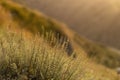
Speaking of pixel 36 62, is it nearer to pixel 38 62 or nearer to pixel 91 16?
pixel 38 62

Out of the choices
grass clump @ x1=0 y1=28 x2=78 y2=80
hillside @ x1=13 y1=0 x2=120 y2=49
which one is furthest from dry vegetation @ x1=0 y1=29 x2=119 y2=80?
hillside @ x1=13 y1=0 x2=120 y2=49

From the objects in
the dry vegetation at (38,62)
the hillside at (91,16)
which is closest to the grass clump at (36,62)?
the dry vegetation at (38,62)

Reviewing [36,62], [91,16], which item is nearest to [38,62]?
[36,62]

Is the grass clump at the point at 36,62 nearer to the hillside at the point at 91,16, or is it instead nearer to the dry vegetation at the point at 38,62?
the dry vegetation at the point at 38,62

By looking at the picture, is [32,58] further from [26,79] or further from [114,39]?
[114,39]

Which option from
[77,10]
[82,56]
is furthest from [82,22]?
[82,56]
